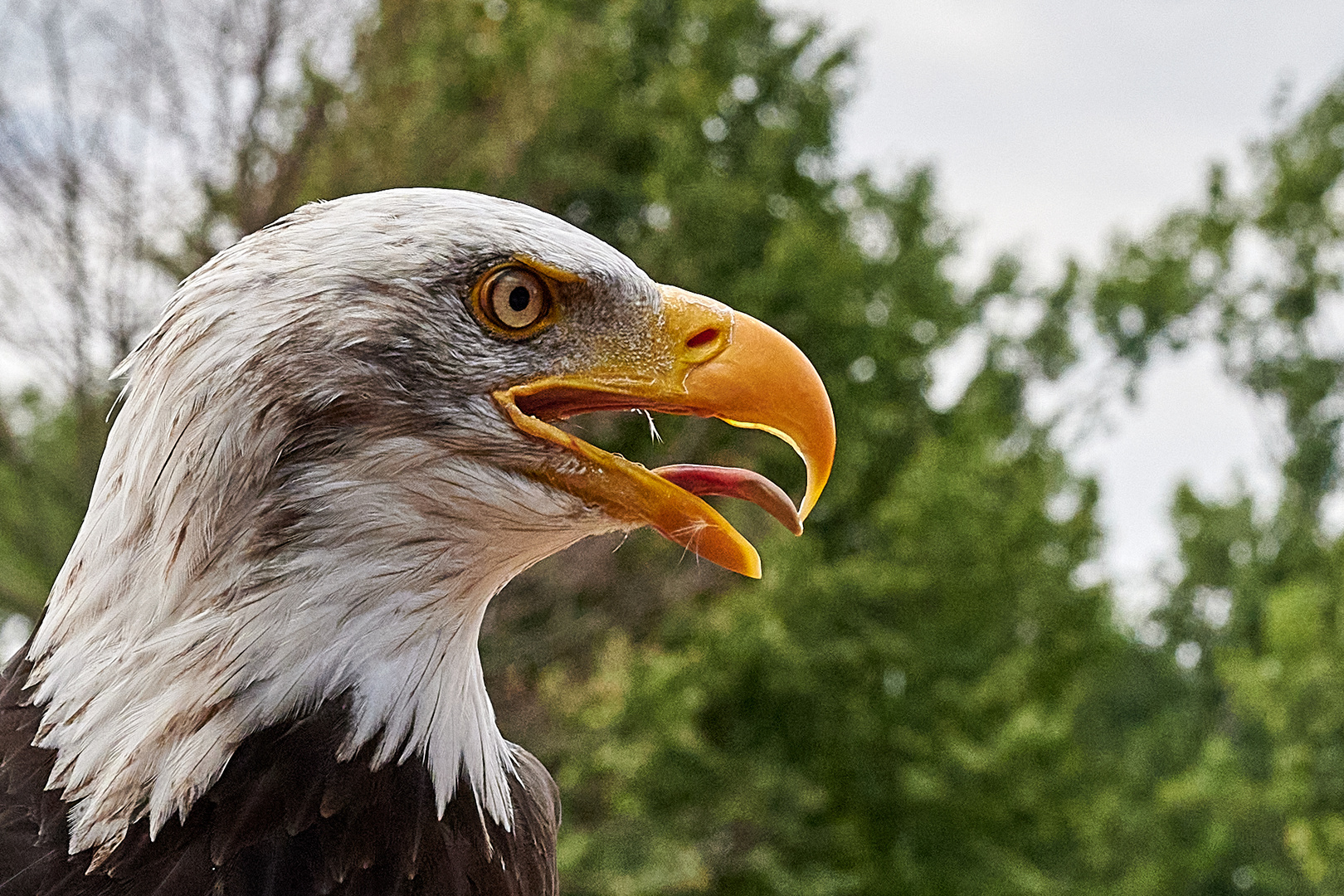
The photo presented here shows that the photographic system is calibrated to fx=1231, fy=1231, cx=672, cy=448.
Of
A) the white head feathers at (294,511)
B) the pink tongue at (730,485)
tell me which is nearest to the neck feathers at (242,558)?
the white head feathers at (294,511)

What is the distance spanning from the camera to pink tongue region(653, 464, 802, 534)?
5.77 feet

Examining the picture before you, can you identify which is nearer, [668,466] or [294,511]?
[294,511]

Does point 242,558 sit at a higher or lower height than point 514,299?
lower

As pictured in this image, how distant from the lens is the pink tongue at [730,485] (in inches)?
69.3

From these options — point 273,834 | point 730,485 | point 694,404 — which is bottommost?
point 273,834

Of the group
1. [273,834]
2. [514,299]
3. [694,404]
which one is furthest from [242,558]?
[694,404]

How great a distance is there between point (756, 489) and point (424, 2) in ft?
32.6

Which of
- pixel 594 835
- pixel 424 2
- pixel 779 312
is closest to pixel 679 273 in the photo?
pixel 779 312

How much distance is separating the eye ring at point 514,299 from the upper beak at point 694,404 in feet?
0.27

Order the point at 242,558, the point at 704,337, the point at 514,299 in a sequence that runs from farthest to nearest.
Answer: the point at 704,337 < the point at 514,299 < the point at 242,558

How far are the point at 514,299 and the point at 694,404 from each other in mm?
299

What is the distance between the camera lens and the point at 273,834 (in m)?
1.58

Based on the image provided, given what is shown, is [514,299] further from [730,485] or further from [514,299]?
[730,485]

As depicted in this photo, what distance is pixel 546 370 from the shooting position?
1.74 meters
